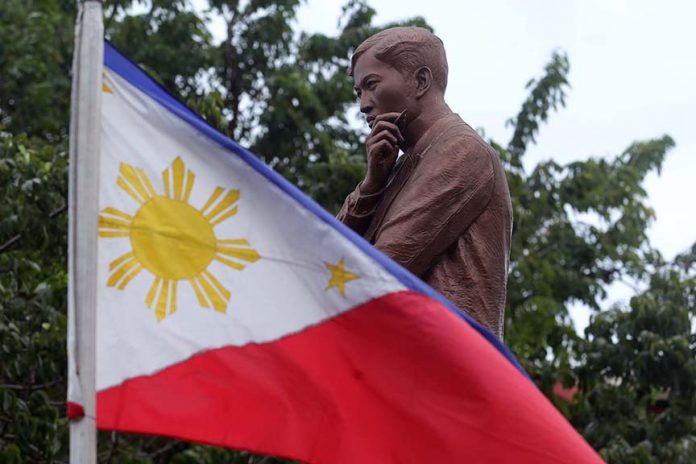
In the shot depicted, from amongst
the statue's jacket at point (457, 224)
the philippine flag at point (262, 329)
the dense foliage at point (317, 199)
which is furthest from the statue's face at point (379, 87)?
the dense foliage at point (317, 199)

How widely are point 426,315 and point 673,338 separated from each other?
11.0 meters

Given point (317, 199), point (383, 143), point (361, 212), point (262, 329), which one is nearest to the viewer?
point (262, 329)

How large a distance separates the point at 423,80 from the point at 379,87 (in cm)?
17

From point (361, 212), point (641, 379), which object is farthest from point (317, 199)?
point (361, 212)

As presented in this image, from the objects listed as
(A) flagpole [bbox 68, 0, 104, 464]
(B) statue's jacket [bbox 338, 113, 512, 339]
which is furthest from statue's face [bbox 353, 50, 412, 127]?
(A) flagpole [bbox 68, 0, 104, 464]

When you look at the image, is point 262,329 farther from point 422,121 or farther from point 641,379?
point 641,379

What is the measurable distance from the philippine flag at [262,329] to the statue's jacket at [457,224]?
2.95ft

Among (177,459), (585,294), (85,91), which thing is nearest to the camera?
(85,91)

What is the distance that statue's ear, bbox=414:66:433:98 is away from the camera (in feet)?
22.8

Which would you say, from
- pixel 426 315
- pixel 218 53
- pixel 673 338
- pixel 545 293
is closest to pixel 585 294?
pixel 545 293

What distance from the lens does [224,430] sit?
549cm

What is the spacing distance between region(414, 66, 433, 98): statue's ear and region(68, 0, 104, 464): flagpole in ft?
5.58

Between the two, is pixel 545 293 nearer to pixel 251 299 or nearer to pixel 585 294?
pixel 585 294

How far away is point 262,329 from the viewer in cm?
562
